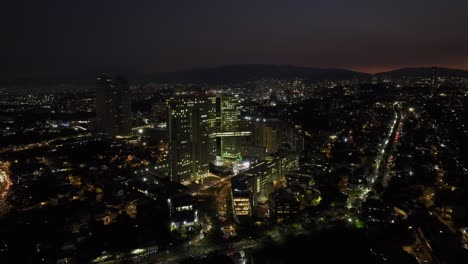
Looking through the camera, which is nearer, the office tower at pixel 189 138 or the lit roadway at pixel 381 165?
the lit roadway at pixel 381 165

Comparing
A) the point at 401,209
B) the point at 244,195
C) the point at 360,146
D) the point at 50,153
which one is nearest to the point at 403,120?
the point at 360,146

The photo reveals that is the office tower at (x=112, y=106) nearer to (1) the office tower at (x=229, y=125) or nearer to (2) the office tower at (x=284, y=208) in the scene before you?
(1) the office tower at (x=229, y=125)

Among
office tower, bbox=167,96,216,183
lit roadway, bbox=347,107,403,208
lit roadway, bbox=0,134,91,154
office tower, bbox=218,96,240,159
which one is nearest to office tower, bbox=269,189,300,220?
lit roadway, bbox=347,107,403,208

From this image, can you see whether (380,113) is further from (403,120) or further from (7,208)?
(7,208)

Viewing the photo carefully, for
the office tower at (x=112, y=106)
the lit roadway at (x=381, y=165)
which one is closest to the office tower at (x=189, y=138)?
the lit roadway at (x=381, y=165)

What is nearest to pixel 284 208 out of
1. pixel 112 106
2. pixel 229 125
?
pixel 229 125

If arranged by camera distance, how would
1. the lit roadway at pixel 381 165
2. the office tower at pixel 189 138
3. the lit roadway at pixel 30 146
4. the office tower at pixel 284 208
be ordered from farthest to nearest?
the lit roadway at pixel 30 146, the office tower at pixel 189 138, the lit roadway at pixel 381 165, the office tower at pixel 284 208

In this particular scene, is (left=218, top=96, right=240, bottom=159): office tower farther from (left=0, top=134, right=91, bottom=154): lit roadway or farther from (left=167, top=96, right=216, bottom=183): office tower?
(left=0, top=134, right=91, bottom=154): lit roadway

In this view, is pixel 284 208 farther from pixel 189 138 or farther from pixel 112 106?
pixel 112 106
